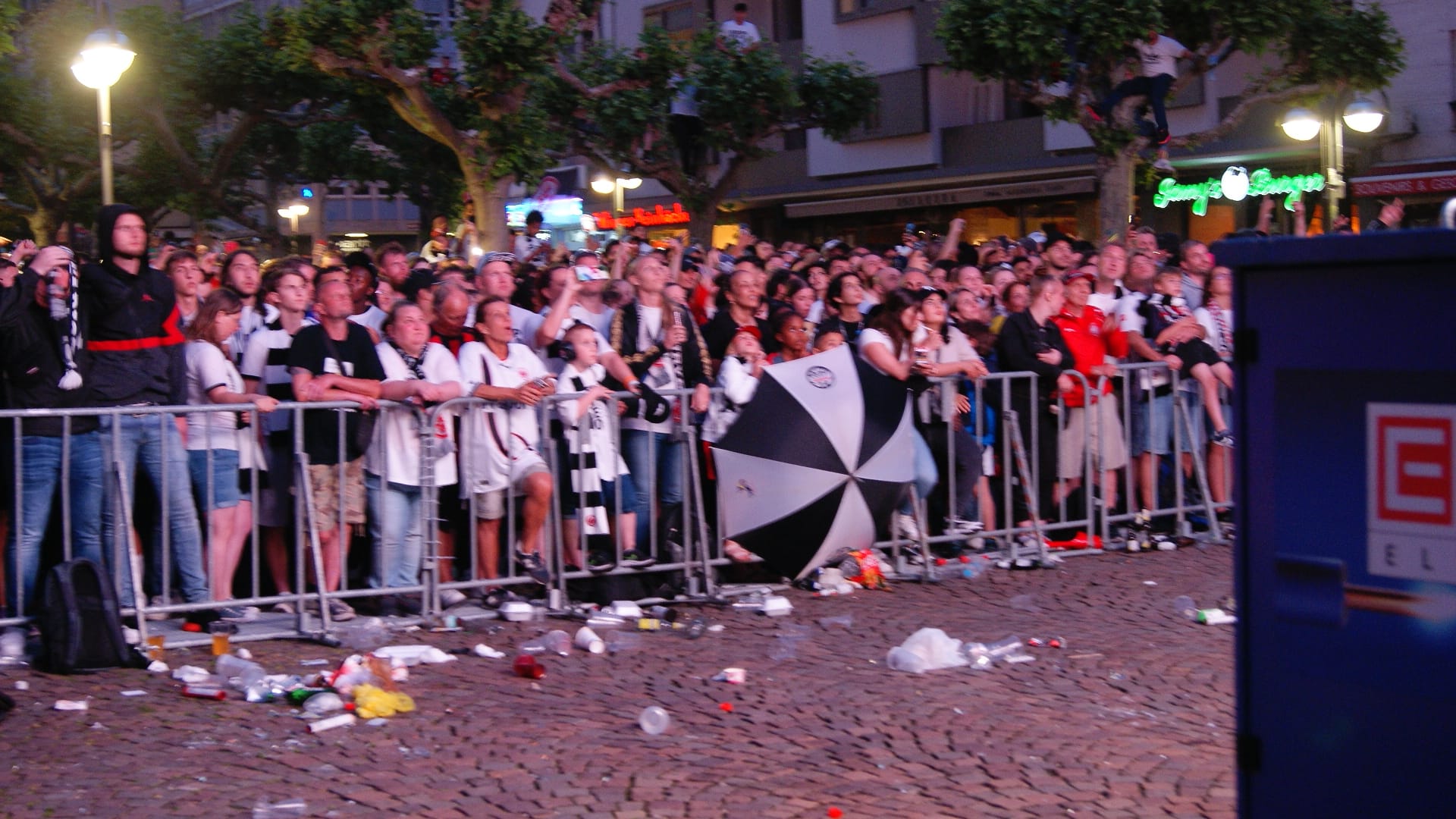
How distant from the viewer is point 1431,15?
26656 mm

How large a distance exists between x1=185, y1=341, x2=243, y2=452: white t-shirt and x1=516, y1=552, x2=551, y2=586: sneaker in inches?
66.1

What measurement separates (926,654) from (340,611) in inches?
129

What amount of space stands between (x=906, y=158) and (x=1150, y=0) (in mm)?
15656

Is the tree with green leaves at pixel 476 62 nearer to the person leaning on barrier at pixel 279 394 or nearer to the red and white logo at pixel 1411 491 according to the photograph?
the person leaning on barrier at pixel 279 394

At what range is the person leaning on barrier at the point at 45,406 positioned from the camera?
761 cm

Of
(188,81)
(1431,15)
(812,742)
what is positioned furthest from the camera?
(188,81)

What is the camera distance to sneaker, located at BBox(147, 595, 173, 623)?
25.6 feet

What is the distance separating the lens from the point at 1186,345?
1103cm

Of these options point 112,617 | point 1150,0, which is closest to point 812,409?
point 112,617

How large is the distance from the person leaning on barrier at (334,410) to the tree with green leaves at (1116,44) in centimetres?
1368

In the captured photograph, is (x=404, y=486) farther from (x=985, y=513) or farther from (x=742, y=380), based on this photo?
(x=985, y=513)

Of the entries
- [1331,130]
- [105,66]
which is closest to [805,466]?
[105,66]

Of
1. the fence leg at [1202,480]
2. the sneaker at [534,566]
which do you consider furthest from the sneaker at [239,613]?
the fence leg at [1202,480]

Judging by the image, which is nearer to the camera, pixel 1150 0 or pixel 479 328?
pixel 479 328
